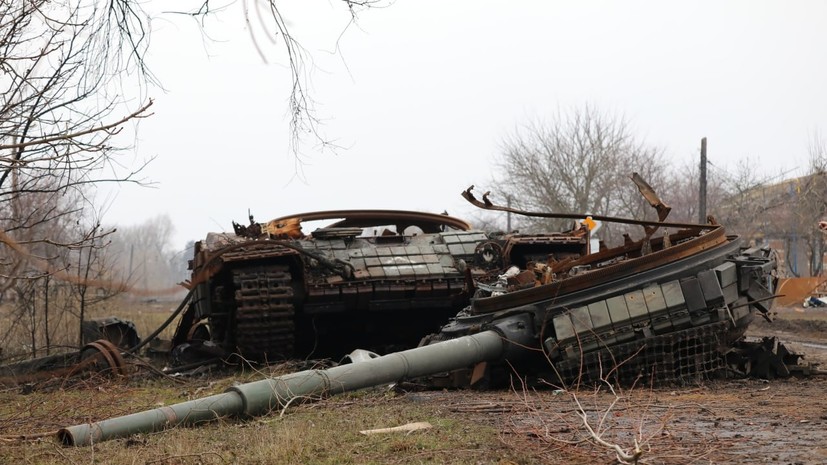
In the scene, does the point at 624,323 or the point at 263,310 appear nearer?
the point at 624,323

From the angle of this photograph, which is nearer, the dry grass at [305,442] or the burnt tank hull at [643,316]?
the dry grass at [305,442]

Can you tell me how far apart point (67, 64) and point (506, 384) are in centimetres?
445

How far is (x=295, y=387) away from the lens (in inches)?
260

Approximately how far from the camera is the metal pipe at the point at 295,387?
5700 mm

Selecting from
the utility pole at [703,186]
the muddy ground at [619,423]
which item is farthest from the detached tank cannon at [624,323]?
the utility pole at [703,186]

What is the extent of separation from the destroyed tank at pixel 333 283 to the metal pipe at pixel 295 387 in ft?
9.29

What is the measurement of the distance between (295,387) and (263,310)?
→ 4.02 metres

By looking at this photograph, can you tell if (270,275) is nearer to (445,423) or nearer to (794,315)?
(445,423)

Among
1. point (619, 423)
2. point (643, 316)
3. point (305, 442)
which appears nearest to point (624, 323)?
point (643, 316)

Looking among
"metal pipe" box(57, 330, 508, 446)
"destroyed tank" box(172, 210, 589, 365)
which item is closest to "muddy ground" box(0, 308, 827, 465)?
"metal pipe" box(57, 330, 508, 446)

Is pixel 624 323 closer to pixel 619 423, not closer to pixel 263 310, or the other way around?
pixel 619 423

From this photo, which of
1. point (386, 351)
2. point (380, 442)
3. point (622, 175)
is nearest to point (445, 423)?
point (380, 442)

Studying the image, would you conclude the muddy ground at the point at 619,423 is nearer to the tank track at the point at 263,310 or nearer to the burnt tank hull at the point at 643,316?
the burnt tank hull at the point at 643,316

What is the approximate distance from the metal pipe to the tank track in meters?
3.29
